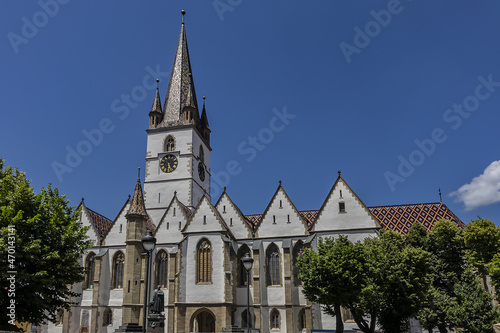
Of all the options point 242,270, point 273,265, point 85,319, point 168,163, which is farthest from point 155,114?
point 273,265

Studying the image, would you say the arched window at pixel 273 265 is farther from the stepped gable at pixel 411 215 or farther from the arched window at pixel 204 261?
the stepped gable at pixel 411 215

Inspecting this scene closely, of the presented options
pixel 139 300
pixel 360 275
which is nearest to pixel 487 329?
pixel 360 275

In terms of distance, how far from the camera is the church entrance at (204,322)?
134ft

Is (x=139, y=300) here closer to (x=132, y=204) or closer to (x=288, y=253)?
(x=132, y=204)

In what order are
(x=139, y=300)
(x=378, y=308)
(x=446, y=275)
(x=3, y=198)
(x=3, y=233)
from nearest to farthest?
(x=3, y=233) → (x=3, y=198) → (x=378, y=308) → (x=446, y=275) → (x=139, y=300)

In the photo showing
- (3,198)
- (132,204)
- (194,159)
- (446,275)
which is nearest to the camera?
(3,198)

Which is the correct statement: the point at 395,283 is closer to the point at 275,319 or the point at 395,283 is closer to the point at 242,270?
the point at 275,319

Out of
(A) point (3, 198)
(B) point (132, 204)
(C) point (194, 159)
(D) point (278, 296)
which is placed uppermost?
(C) point (194, 159)

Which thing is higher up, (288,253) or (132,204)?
(132,204)

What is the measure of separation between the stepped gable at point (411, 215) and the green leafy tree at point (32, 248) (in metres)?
30.4

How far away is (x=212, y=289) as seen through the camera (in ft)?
131

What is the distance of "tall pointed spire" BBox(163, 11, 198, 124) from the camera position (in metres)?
57.4

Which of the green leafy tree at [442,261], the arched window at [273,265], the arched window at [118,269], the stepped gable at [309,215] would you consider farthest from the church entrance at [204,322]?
the green leafy tree at [442,261]

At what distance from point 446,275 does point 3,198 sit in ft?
113
